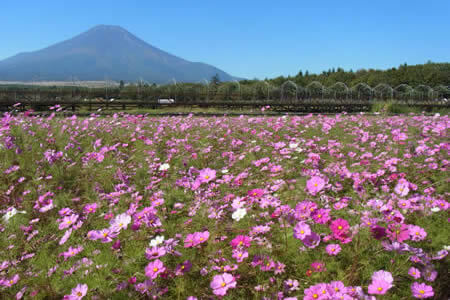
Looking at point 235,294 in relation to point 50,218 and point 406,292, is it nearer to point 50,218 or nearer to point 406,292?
point 406,292

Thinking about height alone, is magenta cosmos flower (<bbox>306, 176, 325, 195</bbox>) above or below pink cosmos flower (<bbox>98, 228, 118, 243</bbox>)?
above

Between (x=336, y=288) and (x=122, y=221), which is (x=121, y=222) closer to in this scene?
(x=122, y=221)

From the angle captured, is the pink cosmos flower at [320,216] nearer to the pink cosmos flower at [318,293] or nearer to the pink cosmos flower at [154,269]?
the pink cosmos flower at [318,293]

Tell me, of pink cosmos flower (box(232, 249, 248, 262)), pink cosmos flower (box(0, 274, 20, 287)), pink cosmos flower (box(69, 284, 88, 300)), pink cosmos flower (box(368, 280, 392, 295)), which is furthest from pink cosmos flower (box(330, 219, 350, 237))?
pink cosmos flower (box(0, 274, 20, 287))

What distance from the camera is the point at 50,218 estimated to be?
2.46m

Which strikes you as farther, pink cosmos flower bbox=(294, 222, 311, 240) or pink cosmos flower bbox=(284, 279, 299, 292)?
pink cosmos flower bbox=(284, 279, 299, 292)

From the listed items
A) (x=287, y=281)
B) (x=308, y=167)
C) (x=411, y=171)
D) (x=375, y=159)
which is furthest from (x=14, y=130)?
(x=411, y=171)

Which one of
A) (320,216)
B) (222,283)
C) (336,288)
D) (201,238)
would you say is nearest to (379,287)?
(336,288)

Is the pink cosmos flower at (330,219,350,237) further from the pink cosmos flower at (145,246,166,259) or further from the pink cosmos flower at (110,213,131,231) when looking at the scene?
the pink cosmos flower at (110,213,131,231)

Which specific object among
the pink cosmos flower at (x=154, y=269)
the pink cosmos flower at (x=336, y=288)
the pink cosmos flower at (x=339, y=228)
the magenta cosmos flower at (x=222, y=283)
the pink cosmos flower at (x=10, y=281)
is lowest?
the pink cosmos flower at (x=10, y=281)

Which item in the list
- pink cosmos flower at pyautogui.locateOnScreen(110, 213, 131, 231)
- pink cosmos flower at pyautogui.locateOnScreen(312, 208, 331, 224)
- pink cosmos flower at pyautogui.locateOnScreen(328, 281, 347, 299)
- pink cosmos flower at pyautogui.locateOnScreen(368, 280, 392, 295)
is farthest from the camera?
pink cosmos flower at pyautogui.locateOnScreen(110, 213, 131, 231)

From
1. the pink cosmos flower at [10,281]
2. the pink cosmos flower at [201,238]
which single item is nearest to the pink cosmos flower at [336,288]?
the pink cosmos flower at [201,238]

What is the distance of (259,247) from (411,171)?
2071mm

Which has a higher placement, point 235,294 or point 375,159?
point 375,159
